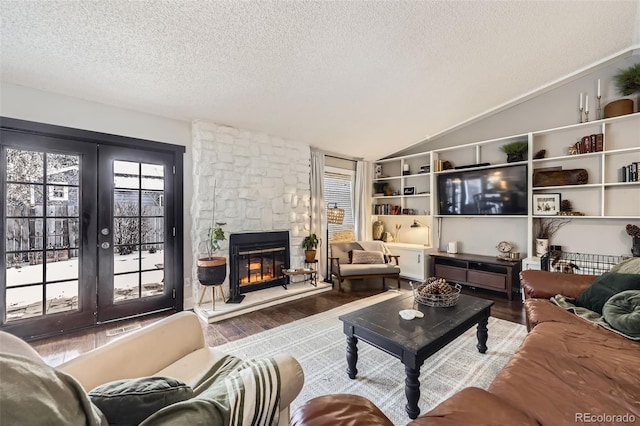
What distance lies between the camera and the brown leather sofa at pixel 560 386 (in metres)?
1.02

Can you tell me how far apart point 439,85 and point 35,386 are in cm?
408

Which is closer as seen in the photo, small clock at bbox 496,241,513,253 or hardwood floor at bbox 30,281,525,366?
hardwood floor at bbox 30,281,525,366

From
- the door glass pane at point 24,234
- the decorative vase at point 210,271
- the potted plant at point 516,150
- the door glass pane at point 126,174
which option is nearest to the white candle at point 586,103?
the potted plant at point 516,150

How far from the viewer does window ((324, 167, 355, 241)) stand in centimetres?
524

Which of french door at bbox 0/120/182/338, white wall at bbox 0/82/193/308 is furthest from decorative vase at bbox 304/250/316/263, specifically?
french door at bbox 0/120/182/338

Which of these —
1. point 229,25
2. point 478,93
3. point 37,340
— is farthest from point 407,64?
point 37,340

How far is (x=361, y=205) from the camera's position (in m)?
5.59

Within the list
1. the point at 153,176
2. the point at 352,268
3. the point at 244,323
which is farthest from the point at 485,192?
the point at 153,176

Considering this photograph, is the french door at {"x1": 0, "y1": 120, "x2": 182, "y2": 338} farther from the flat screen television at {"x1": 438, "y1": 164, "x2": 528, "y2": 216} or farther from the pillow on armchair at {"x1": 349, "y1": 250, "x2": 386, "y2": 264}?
the flat screen television at {"x1": 438, "y1": 164, "x2": 528, "y2": 216}

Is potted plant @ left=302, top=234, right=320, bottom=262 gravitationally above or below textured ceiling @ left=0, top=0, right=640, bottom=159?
below

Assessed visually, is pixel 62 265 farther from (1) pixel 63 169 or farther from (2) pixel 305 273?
(2) pixel 305 273

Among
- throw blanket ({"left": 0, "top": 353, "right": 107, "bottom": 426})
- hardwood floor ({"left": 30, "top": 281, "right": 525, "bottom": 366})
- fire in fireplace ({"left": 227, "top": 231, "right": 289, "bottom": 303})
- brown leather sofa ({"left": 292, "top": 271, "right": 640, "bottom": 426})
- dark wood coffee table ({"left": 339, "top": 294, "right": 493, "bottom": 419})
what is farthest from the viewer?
fire in fireplace ({"left": 227, "top": 231, "right": 289, "bottom": 303})

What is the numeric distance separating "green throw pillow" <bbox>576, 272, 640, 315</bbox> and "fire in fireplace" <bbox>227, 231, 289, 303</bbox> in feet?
11.1

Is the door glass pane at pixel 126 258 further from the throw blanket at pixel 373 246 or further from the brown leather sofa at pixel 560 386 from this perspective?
the throw blanket at pixel 373 246
